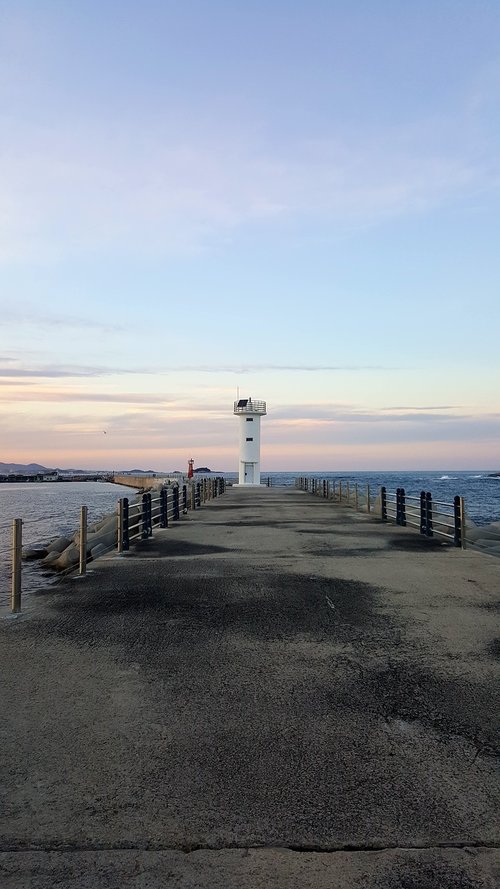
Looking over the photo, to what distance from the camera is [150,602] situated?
8.57 metres

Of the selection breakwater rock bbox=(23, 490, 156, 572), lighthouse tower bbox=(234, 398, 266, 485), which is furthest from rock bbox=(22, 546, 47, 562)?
lighthouse tower bbox=(234, 398, 266, 485)

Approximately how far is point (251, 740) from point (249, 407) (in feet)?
156

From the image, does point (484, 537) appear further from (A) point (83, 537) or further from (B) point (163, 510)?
(A) point (83, 537)

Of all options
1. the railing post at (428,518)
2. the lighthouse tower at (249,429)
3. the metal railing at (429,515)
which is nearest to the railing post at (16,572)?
the metal railing at (429,515)

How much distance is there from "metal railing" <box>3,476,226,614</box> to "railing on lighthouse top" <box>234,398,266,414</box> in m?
18.0

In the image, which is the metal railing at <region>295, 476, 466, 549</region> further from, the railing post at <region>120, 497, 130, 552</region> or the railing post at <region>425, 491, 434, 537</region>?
the railing post at <region>120, 497, 130, 552</region>

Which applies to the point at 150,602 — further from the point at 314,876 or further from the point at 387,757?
the point at 314,876

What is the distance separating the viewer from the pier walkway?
3.04 m

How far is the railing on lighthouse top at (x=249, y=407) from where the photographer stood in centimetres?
5134

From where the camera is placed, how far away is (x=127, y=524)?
14086 mm

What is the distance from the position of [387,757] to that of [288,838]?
1.08 metres

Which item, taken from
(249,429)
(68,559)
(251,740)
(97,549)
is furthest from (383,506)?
(249,429)

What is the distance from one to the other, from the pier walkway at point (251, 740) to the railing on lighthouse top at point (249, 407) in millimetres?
42435

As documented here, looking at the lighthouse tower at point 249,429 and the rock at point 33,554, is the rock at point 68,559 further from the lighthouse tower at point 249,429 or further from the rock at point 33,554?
the lighthouse tower at point 249,429
